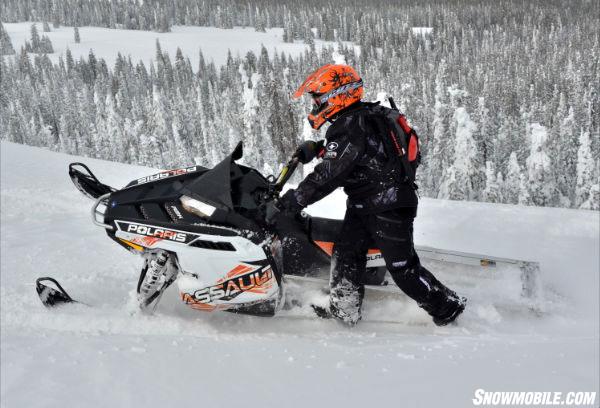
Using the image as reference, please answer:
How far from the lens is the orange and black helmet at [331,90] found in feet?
13.2

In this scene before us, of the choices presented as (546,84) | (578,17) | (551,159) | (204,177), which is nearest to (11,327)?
(204,177)

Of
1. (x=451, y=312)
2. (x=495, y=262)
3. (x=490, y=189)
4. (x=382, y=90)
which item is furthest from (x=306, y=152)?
(x=382, y=90)

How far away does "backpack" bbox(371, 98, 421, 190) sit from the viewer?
3967 millimetres

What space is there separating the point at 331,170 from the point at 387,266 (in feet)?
3.13

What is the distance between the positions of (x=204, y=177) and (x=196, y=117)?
8989cm

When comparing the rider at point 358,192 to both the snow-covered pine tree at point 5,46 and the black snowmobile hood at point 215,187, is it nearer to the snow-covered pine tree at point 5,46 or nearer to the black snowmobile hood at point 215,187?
the black snowmobile hood at point 215,187

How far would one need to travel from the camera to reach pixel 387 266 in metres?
4.18

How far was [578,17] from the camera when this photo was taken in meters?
151

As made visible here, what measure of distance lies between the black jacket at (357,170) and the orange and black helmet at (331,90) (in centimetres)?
7

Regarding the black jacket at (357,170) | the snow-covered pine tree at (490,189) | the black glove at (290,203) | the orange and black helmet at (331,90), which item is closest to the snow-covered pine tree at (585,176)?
the snow-covered pine tree at (490,189)

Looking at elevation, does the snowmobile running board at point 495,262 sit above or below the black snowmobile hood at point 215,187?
below

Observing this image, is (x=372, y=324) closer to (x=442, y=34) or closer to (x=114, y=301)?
(x=114, y=301)

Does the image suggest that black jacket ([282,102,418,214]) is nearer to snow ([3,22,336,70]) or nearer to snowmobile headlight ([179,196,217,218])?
snowmobile headlight ([179,196,217,218])

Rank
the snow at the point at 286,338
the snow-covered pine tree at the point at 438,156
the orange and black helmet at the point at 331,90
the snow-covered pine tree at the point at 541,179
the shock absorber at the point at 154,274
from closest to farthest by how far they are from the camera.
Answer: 1. the snow at the point at 286,338
2. the orange and black helmet at the point at 331,90
3. the shock absorber at the point at 154,274
4. the snow-covered pine tree at the point at 541,179
5. the snow-covered pine tree at the point at 438,156
